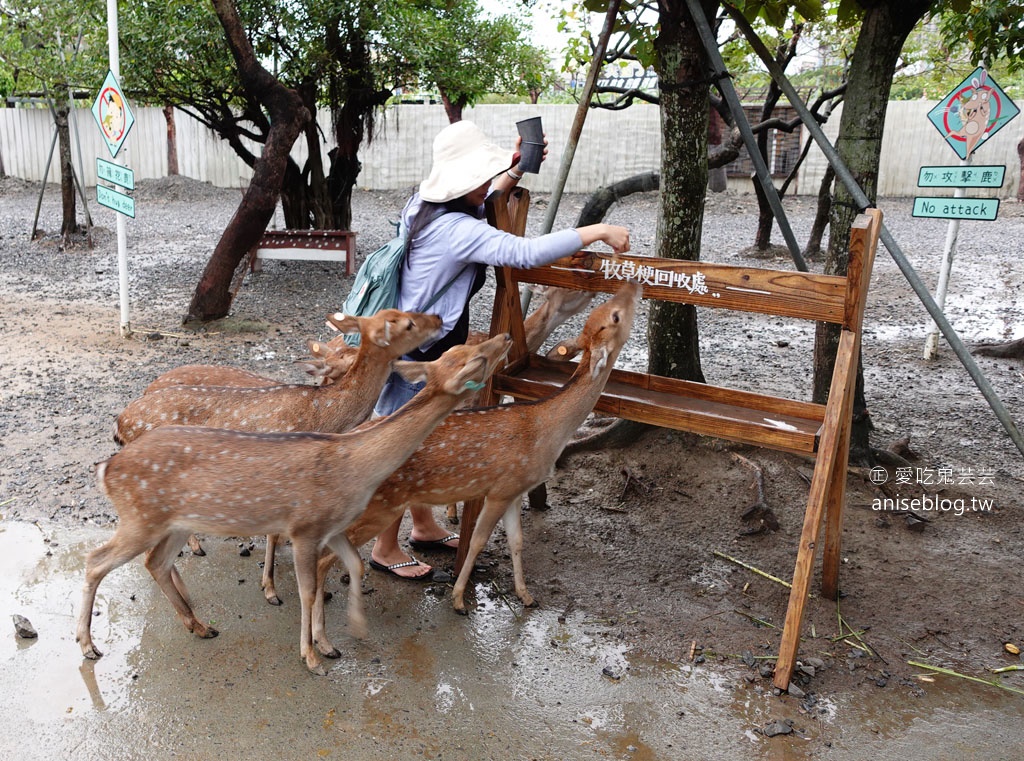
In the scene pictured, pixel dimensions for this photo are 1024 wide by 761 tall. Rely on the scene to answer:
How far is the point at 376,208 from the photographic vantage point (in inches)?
728

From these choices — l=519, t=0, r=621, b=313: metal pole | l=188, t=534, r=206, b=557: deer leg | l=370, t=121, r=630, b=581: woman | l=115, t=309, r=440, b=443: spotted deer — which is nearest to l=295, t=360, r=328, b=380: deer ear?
l=115, t=309, r=440, b=443: spotted deer

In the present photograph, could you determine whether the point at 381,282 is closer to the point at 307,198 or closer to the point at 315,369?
the point at 315,369

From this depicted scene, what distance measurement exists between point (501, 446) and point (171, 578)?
1.43 metres

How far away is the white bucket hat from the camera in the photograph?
371 cm

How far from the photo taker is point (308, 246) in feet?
35.2

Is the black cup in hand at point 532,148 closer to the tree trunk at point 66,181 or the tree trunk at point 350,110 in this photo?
the tree trunk at point 350,110

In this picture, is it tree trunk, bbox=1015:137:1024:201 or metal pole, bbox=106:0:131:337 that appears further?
tree trunk, bbox=1015:137:1024:201

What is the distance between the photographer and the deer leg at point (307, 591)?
3.45m

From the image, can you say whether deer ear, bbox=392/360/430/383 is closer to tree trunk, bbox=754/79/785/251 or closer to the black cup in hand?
the black cup in hand

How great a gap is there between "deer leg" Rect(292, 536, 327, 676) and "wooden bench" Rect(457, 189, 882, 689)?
33.8 inches

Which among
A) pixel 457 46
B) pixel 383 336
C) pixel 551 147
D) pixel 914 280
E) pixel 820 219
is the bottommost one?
pixel 383 336

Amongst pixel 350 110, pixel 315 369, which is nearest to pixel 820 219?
pixel 350 110

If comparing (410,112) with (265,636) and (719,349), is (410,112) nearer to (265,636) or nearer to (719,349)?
(719,349)

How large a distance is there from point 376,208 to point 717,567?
15.2 m
